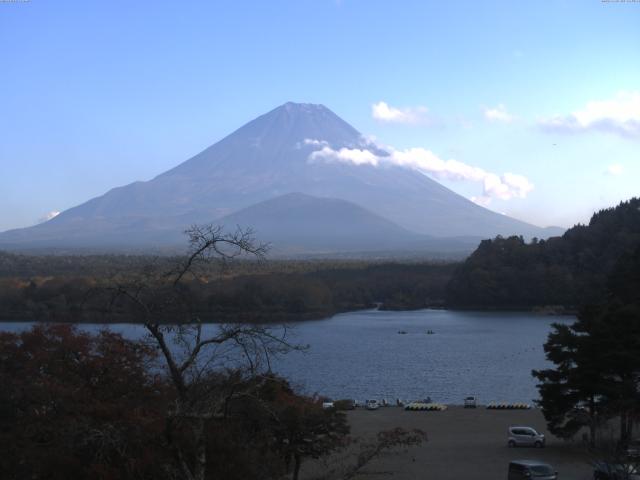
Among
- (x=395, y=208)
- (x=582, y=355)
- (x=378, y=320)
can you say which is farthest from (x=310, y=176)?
(x=582, y=355)

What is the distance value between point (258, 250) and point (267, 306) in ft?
99.6

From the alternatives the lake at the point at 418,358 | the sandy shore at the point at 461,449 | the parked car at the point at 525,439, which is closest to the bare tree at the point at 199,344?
the sandy shore at the point at 461,449

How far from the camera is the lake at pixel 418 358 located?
17.0 meters

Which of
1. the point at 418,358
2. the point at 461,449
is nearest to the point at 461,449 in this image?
the point at 461,449

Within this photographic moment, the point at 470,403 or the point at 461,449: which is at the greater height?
the point at 461,449

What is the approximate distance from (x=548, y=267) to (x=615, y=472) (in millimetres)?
33920

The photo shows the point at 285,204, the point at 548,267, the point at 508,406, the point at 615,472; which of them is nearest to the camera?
the point at 615,472

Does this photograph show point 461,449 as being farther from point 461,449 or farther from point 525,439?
point 525,439

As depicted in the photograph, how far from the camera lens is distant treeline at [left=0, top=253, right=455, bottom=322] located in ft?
97.5

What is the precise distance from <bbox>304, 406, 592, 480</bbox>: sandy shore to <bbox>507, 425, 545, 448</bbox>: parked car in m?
0.13

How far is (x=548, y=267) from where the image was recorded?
38.6 metres

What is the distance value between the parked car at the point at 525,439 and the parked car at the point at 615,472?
3.53 m

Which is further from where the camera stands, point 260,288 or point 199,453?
point 260,288

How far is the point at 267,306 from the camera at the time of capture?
33406 mm
